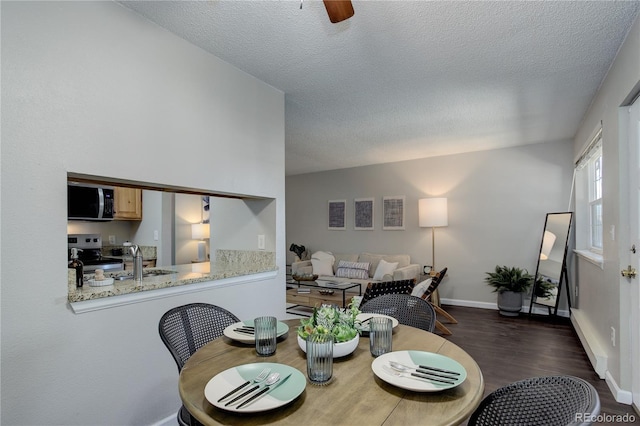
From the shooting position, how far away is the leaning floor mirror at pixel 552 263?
450 centimetres

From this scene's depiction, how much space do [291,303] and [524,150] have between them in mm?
4021

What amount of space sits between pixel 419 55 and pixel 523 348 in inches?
119

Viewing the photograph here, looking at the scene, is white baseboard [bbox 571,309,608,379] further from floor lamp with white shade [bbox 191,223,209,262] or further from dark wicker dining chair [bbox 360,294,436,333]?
floor lamp with white shade [bbox 191,223,209,262]

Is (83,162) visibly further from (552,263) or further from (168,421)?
(552,263)

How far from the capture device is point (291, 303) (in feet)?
16.2

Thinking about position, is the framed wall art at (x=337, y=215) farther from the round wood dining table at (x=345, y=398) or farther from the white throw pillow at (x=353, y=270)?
the round wood dining table at (x=345, y=398)

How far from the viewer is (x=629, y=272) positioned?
87.7 inches

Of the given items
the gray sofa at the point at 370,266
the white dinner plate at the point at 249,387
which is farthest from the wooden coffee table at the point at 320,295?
the white dinner plate at the point at 249,387

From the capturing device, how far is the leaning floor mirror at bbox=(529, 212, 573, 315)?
450 centimetres

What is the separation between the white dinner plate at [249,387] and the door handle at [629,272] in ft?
7.58

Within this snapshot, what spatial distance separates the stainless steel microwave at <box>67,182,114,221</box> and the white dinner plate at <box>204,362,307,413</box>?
3309mm

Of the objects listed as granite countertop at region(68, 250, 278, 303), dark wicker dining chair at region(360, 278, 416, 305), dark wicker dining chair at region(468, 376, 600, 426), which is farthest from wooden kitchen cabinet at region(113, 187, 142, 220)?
dark wicker dining chair at region(468, 376, 600, 426)

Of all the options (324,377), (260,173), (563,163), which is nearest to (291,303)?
(260,173)

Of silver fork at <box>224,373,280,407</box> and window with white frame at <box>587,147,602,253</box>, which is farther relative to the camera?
window with white frame at <box>587,147,602,253</box>
